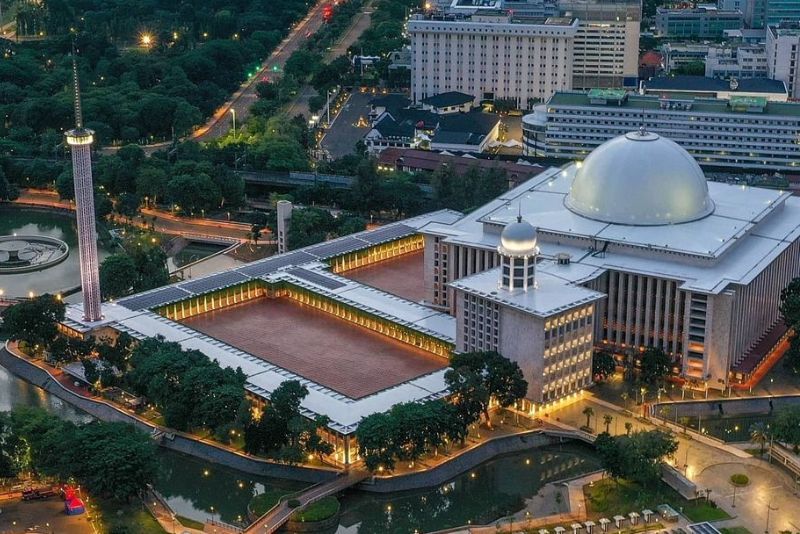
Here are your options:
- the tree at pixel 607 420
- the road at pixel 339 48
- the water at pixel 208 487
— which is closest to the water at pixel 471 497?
the tree at pixel 607 420

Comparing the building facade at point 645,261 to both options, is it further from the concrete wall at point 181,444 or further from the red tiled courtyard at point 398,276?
the concrete wall at point 181,444

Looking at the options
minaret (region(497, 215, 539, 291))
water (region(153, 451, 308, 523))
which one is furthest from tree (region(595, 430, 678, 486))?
water (region(153, 451, 308, 523))

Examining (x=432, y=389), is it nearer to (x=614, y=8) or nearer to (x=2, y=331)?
(x=2, y=331)

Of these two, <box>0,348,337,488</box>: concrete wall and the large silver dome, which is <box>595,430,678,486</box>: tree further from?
the large silver dome

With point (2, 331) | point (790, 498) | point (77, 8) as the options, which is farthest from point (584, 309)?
point (77, 8)

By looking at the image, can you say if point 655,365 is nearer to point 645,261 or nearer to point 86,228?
point 645,261

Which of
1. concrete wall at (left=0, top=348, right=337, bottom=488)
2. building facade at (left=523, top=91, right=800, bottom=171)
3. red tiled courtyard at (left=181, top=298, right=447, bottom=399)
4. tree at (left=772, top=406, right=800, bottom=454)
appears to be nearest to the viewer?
concrete wall at (left=0, top=348, right=337, bottom=488)
